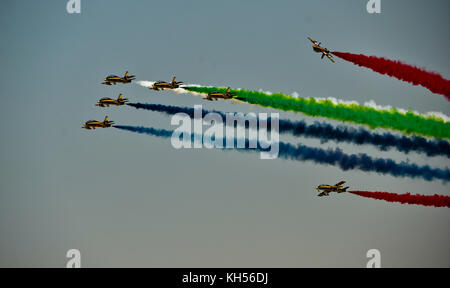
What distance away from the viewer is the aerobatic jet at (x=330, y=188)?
67.6 m

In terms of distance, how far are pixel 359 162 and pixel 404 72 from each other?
936cm

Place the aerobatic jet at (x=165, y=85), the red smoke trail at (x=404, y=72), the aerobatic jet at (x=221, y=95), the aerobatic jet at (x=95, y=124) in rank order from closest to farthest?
1. the red smoke trail at (x=404, y=72)
2. the aerobatic jet at (x=221, y=95)
3. the aerobatic jet at (x=165, y=85)
4. the aerobatic jet at (x=95, y=124)

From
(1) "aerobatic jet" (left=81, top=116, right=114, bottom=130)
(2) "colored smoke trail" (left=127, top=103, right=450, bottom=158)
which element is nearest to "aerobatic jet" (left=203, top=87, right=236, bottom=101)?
(2) "colored smoke trail" (left=127, top=103, right=450, bottom=158)

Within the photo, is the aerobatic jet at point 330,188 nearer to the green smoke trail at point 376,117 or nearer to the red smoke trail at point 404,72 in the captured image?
the green smoke trail at point 376,117

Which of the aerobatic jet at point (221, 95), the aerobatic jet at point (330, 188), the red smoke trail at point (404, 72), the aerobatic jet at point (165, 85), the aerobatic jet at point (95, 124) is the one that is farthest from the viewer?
the aerobatic jet at point (95, 124)

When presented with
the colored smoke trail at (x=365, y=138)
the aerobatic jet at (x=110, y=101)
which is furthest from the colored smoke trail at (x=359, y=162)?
the aerobatic jet at (x=110, y=101)

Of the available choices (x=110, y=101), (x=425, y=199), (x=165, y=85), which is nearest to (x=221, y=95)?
(x=165, y=85)

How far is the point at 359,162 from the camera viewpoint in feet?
206

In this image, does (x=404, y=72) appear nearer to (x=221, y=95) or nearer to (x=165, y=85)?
(x=221, y=95)

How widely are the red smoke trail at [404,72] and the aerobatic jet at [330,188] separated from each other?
44.5 feet

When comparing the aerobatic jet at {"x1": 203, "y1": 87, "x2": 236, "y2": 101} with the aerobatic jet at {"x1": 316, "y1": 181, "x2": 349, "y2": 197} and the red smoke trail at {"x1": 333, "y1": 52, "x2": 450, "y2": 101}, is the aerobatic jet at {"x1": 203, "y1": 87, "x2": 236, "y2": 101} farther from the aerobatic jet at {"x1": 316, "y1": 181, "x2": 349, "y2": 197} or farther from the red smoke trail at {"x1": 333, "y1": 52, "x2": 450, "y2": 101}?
the aerobatic jet at {"x1": 316, "y1": 181, "x2": 349, "y2": 197}

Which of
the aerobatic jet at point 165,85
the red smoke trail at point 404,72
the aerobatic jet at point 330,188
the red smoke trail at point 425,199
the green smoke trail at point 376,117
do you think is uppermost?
the aerobatic jet at point 165,85

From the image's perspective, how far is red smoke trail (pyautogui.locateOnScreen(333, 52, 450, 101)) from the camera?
5862cm

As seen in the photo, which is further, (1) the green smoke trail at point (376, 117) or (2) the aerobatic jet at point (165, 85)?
(2) the aerobatic jet at point (165, 85)
